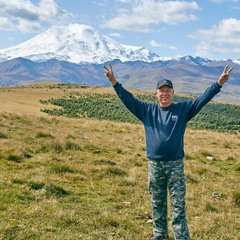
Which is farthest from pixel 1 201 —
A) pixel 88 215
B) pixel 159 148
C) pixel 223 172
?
pixel 223 172

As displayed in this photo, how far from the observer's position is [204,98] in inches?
242

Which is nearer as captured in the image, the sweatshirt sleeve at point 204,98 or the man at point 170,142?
the sweatshirt sleeve at point 204,98

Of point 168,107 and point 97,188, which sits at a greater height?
point 168,107

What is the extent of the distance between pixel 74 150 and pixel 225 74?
1074cm

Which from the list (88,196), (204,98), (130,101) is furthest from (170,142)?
(88,196)

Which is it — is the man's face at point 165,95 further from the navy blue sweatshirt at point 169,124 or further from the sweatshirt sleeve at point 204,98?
the sweatshirt sleeve at point 204,98

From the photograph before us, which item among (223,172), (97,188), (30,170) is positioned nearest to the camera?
(97,188)

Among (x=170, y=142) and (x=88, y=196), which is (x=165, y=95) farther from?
(x=88, y=196)

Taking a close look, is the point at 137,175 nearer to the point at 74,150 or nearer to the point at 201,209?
the point at 201,209

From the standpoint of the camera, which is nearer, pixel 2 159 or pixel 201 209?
pixel 201 209

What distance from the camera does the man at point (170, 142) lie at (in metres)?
6.17

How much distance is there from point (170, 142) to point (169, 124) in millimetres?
355

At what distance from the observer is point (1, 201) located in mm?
7863

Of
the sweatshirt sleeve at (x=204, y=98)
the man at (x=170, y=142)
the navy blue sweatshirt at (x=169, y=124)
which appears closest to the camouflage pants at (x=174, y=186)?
the man at (x=170, y=142)
